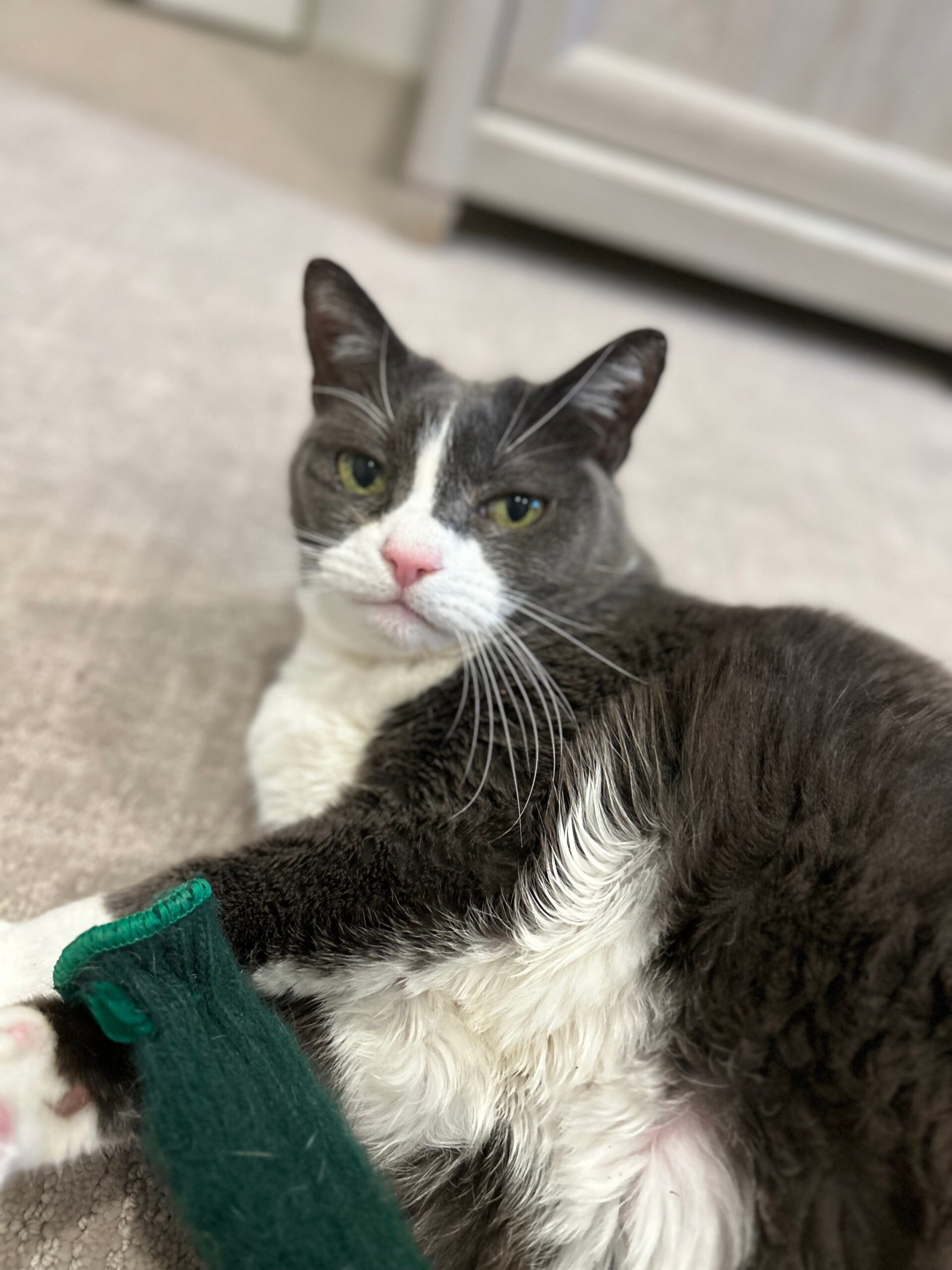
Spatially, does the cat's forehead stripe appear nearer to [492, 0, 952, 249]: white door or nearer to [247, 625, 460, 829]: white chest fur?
[247, 625, 460, 829]: white chest fur

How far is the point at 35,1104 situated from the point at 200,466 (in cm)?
98

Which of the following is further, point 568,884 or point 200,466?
point 200,466

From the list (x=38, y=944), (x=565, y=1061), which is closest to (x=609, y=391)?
(x=565, y=1061)

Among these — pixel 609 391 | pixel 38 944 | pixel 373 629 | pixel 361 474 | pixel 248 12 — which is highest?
pixel 248 12

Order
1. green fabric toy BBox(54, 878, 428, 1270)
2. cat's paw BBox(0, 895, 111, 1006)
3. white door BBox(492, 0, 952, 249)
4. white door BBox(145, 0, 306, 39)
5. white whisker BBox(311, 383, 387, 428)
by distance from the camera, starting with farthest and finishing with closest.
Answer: white door BBox(145, 0, 306, 39) → white door BBox(492, 0, 952, 249) → white whisker BBox(311, 383, 387, 428) → cat's paw BBox(0, 895, 111, 1006) → green fabric toy BBox(54, 878, 428, 1270)

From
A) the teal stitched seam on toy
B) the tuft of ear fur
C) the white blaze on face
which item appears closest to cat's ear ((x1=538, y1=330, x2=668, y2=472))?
the tuft of ear fur

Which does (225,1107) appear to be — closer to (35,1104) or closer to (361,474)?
(35,1104)

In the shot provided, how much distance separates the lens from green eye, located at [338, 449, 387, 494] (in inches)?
37.2

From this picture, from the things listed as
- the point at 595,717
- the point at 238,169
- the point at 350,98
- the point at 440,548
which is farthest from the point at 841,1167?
the point at 350,98

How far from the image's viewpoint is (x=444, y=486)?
910 mm

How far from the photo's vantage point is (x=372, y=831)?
2.60 ft

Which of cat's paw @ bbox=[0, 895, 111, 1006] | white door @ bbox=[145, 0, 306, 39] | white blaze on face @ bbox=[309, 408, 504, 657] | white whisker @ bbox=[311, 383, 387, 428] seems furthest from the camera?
white door @ bbox=[145, 0, 306, 39]

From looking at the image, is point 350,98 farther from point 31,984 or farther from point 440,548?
point 31,984

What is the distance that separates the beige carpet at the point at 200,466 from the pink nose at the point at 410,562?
34 centimetres
